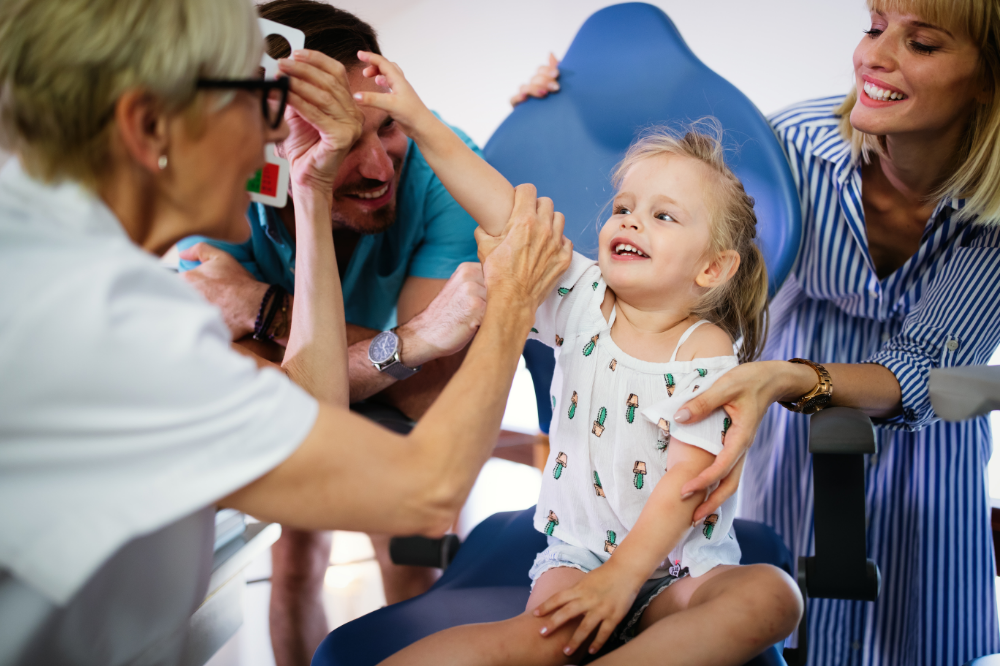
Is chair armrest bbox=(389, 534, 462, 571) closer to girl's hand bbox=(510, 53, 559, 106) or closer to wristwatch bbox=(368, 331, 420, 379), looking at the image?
wristwatch bbox=(368, 331, 420, 379)

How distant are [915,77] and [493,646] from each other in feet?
3.60

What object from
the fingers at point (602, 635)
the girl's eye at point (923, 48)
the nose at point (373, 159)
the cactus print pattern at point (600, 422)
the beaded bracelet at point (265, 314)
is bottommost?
the beaded bracelet at point (265, 314)

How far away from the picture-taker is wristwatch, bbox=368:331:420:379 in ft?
4.50

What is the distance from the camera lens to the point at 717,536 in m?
1.05

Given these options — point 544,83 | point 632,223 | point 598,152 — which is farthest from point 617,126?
point 632,223

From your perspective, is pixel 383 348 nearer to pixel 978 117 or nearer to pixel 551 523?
pixel 551 523

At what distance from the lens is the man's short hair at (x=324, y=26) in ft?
4.51

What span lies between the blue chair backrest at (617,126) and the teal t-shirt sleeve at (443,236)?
0.18 meters

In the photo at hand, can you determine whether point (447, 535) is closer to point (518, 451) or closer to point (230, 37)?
point (230, 37)

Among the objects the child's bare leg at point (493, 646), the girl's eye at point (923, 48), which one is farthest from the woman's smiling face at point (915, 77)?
the child's bare leg at point (493, 646)

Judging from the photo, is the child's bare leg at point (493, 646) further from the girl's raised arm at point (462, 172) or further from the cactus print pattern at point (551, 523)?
the girl's raised arm at point (462, 172)

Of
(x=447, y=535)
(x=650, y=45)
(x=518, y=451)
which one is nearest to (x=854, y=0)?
(x=650, y=45)

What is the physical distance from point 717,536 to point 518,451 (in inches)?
93.5

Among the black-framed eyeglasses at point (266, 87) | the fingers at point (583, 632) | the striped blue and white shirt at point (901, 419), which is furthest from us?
the striped blue and white shirt at point (901, 419)
